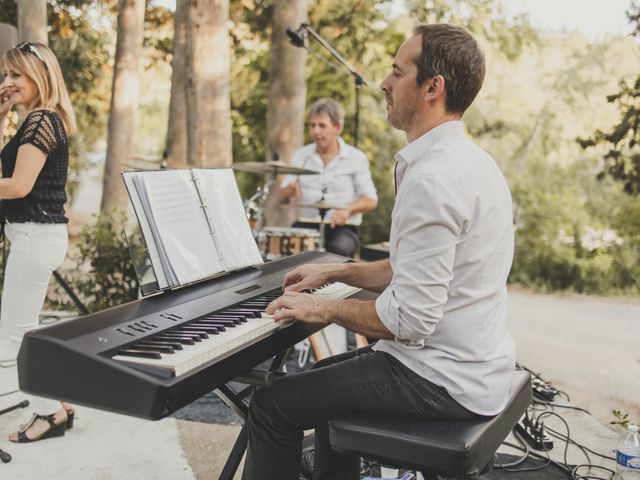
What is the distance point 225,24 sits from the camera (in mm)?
5230

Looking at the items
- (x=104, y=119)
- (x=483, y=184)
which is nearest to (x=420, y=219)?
(x=483, y=184)

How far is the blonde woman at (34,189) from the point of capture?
2967 millimetres

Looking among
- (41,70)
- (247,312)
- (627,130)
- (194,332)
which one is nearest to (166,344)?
(194,332)

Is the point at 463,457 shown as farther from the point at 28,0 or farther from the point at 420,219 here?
the point at 28,0

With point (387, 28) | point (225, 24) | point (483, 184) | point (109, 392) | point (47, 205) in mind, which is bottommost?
point (109, 392)

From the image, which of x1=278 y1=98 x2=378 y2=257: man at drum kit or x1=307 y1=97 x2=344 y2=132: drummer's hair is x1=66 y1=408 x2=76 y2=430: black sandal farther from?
x1=307 y1=97 x2=344 y2=132: drummer's hair

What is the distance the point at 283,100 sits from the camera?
8.33m

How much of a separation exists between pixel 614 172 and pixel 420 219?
5087 mm

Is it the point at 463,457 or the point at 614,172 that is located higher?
the point at 614,172

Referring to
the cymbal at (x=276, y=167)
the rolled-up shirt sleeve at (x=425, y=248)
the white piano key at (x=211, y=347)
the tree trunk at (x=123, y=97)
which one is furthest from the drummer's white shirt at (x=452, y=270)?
the tree trunk at (x=123, y=97)

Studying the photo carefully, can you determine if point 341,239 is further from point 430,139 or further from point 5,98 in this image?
point 430,139

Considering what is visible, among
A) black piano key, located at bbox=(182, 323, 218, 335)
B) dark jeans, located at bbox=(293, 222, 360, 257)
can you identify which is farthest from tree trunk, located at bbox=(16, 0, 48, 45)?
black piano key, located at bbox=(182, 323, 218, 335)

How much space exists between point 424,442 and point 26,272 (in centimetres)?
206

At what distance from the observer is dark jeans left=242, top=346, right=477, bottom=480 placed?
195 cm
